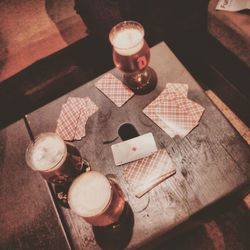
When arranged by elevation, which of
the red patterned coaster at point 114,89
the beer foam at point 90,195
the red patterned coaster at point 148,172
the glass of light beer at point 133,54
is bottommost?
the red patterned coaster at point 148,172

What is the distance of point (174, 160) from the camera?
5.09 ft

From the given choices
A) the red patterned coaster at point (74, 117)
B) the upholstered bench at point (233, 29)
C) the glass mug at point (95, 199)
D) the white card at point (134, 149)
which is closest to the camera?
the glass mug at point (95, 199)

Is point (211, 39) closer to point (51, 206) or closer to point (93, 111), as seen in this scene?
point (93, 111)

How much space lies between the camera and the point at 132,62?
1604mm

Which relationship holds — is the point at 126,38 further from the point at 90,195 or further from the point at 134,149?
the point at 90,195

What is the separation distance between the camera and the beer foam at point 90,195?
1195 millimetres

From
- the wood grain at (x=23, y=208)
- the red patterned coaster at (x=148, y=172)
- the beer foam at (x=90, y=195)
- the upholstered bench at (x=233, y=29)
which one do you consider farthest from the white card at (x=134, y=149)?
the upholstered bench at (x=233, y=29)

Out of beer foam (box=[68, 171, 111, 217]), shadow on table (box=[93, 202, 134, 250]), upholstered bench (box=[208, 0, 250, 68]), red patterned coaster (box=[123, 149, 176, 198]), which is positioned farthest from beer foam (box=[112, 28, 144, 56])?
upholstered bench (box=[208, 0, 250, 68])

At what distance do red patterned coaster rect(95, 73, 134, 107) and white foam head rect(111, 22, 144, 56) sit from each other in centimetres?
32

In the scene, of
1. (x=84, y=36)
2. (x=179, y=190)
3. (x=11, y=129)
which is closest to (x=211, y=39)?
(x=84, y=36)

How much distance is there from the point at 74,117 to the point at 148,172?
2.21ft

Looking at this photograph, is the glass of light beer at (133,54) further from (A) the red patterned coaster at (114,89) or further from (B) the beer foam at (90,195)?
(B) the beer foam at (90,195)

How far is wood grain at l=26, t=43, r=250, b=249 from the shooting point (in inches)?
55.3

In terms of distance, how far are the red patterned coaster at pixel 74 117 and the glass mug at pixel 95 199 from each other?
0.51 metres
